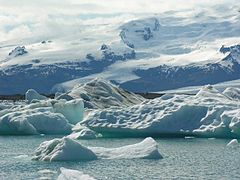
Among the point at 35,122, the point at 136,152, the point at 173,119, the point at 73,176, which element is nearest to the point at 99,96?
the point at 35,122

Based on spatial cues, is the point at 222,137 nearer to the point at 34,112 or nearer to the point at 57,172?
the point at 34,112

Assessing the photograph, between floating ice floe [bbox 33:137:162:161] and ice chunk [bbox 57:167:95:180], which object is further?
floating ice floe [bbox 33:137:162:161]

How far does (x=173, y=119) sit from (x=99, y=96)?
67.7 ft

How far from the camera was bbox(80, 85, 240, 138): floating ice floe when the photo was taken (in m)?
45.4

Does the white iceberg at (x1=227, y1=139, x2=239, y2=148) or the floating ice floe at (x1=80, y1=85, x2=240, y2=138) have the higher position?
the floating ice floe at (x1=80, y1=85, x2=240, y2=138)

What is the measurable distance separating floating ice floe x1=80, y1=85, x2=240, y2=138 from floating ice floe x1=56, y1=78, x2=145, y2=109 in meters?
15.6

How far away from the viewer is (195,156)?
3688cm

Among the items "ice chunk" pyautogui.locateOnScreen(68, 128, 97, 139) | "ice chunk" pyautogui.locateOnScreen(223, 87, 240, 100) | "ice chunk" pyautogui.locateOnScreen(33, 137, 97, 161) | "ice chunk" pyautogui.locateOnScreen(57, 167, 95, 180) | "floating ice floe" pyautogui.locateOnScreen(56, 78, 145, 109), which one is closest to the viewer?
"ice chunk" pyautogui.locateOnScreen(57, 167, 95, 180)

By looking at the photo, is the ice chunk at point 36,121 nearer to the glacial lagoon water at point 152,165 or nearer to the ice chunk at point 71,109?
the ice chunk at point 71,109

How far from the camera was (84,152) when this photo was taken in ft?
108

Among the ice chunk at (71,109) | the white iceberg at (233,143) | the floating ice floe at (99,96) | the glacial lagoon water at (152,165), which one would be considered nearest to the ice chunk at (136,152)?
the glacial lagoon water at (152,165)

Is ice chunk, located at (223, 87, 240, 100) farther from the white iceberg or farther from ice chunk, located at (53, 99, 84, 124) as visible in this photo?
the white iceberg

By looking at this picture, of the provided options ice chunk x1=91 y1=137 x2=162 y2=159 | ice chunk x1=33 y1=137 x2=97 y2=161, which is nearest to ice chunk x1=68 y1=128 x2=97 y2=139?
ice chunk x1=91 y1=137 x2=162 y2=159

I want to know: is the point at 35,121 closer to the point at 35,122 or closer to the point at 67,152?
the point at 35,122
